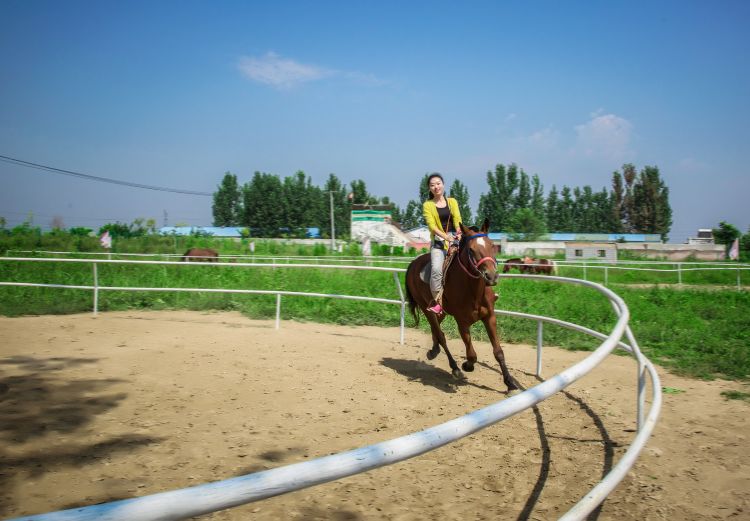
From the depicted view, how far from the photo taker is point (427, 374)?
7.11 metres

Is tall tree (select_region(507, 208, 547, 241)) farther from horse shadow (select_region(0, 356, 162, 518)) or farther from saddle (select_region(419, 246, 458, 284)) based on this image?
horse shadow (select_region(0, 356, 162, 518))

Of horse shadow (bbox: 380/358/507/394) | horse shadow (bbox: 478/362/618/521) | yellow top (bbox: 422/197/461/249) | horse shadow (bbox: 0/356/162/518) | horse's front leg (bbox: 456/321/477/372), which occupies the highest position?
yellow top (bbox: 422/197/461/249)

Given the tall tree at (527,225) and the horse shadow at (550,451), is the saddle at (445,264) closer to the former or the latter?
the horse shadow at (550,451)

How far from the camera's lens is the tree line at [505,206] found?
6931 centimetres

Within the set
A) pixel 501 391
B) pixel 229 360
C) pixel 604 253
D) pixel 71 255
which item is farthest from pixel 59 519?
pixel 604 253

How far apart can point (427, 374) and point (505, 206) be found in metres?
65.5

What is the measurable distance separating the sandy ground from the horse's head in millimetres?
1579

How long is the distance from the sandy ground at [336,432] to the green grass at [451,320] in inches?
50.9

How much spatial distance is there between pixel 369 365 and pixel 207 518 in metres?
4.44

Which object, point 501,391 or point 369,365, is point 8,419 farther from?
point 501,391

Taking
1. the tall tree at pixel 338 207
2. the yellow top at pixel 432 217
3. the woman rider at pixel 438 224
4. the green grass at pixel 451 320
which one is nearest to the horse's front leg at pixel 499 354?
the woman rider at pixel 438 224

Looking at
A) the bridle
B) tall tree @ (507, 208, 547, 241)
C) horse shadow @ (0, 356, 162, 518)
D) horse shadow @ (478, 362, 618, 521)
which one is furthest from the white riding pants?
tall tree @ (507, 208, 547, 241)

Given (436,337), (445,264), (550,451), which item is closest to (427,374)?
(436,337)

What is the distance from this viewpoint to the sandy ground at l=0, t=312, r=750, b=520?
3.36 metres
